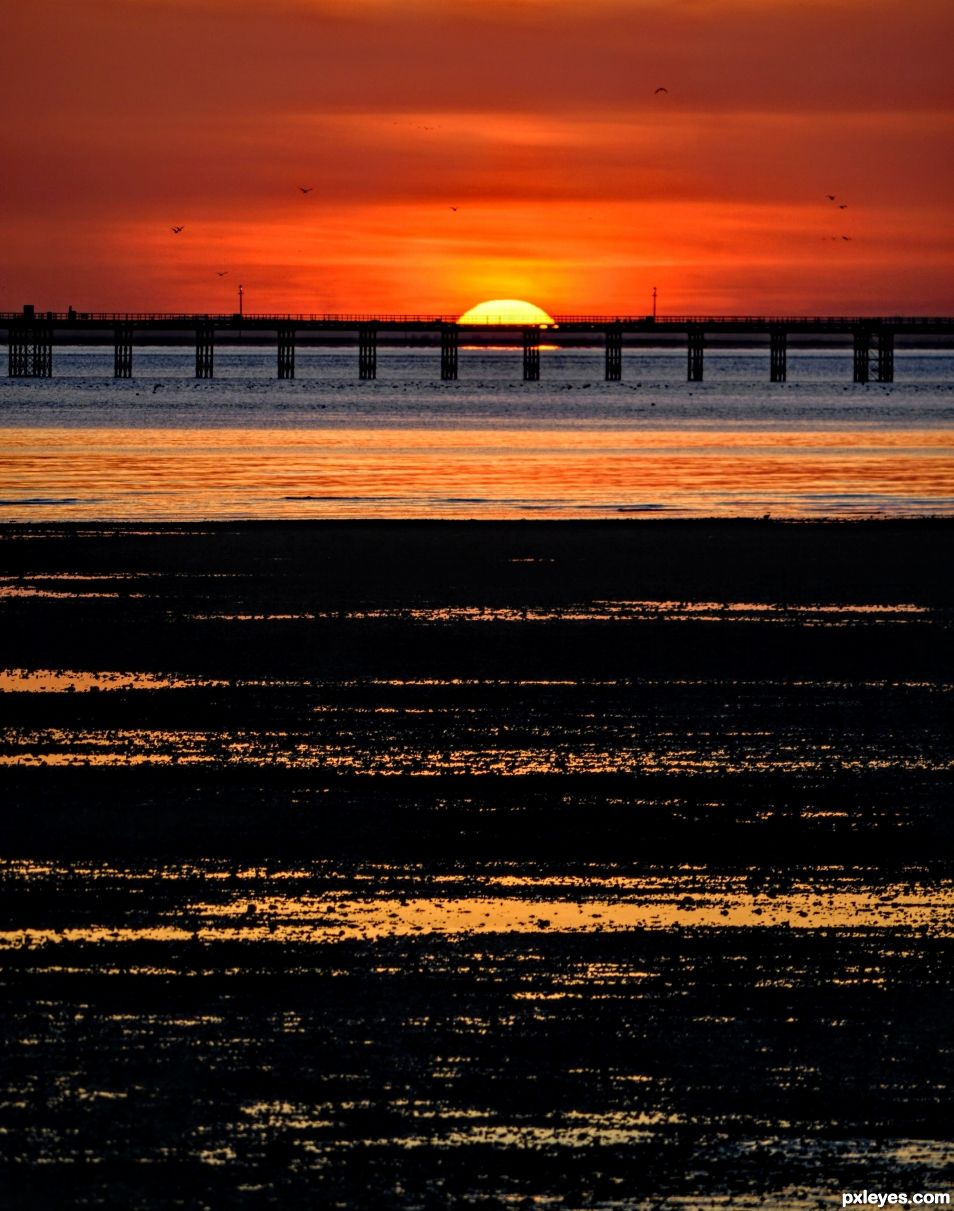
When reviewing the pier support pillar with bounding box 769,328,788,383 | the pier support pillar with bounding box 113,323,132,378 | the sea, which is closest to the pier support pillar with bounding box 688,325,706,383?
the pier support pillar with bounding box 769,328,788,383

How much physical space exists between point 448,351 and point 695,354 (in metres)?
21.9

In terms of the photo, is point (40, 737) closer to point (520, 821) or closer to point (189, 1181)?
point (520, 821)

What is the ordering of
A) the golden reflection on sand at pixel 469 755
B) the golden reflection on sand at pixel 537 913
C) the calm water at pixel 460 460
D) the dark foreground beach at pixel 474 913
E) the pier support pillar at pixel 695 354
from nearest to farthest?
the dark foreground beach at pixel 474 913, the golden reflection on sand at pixel 537 913, the golden reflection on sand at pixel 469 755, the calm water at pixel 460 460, the pier support pillar at pixel 695 354

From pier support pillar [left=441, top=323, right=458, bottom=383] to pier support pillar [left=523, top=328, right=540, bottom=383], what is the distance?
615 centimetres

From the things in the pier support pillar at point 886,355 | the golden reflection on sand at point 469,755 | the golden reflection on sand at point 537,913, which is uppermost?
the pier support pillar at point 886,355

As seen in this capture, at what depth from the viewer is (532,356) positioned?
543 feet

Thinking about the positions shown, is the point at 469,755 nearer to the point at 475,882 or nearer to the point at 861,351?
the point at 475,882

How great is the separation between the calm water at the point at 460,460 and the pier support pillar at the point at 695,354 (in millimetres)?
66024

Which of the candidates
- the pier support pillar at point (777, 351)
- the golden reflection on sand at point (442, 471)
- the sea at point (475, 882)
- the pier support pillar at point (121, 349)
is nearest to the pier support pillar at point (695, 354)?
the pier support pillar at point (777, 351)

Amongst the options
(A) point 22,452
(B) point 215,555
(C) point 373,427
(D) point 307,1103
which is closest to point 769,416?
(C) point 373,427

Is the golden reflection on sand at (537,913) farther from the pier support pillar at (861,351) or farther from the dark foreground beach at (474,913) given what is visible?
the pier support pillar at (861,351)

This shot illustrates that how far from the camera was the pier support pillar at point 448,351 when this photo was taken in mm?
158750

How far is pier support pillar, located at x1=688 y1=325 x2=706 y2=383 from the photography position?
516ft

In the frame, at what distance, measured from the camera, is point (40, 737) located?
39.3 ft
